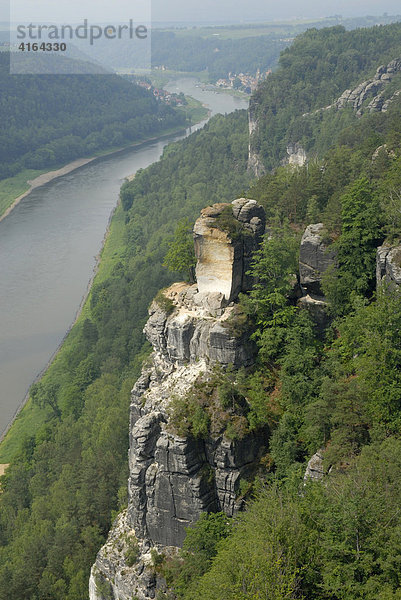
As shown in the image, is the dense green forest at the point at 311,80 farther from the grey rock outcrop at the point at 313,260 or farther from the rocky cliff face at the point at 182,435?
the rocky cliff face at the point at 182,435

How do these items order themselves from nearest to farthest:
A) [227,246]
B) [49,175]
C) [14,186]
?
[227,246] < [14,186] < [49,175]

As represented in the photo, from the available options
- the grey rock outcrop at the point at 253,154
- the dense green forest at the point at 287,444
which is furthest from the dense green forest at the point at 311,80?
the dense green forest at the point at 287,444

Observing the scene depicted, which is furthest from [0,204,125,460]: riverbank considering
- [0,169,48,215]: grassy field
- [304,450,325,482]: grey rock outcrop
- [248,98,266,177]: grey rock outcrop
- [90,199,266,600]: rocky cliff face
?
[304,450,325,482]: grey rock outcrop

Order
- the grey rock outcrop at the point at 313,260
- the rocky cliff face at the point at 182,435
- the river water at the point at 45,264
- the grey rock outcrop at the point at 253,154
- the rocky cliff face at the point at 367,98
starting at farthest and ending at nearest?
the grey rock outcrop at the point at 253,154 → the rocky cliff face at the point at 367,98 → the river water at the point at 45,264 → the grey rock outcrop at the point at 313,260 → the rocky cliff face at the point at 182,435

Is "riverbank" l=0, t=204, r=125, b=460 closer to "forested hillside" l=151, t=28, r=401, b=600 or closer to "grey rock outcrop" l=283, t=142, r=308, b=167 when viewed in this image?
"grey rock outcrop" l=283, t=142, r=308, b=167

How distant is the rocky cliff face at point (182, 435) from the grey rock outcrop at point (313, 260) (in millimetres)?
2459

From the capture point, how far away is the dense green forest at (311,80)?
102438 millimetres

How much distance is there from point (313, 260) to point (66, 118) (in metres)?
146

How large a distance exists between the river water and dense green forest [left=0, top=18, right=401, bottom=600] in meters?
5.00

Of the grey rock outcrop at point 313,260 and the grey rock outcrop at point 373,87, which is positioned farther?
the grey rock outcrop at point 373,87

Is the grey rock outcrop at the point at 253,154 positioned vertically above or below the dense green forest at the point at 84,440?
above

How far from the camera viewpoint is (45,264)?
87.4 metres

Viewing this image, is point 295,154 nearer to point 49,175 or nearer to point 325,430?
point 49,175

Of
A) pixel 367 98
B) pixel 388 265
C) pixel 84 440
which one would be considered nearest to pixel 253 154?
pixel 367 98
